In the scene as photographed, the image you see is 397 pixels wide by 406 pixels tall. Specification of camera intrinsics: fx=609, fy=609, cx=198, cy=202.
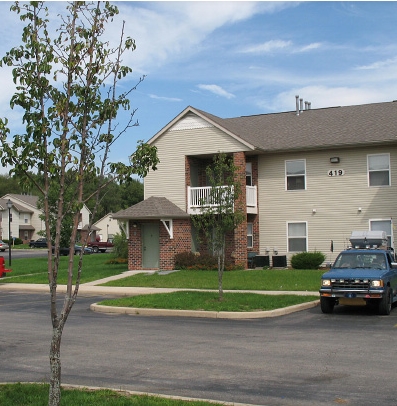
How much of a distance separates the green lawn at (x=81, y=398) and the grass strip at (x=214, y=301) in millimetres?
8552

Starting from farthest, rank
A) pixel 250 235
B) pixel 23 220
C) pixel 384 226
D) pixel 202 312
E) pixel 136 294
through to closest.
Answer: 1. pixel 23 220
2. pixel 250 235
3. pixel 384 226
4. pixel 136 294
5. pixel 202 312

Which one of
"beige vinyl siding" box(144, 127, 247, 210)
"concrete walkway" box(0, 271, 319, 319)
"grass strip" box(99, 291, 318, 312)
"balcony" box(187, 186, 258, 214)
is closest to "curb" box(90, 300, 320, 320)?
"concrete walkway" box(0, 271, 319, 319)

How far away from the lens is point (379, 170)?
87.5 ft

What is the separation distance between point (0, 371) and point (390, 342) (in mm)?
6760

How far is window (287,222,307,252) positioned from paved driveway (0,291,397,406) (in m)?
12.9

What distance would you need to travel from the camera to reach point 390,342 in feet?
36.4

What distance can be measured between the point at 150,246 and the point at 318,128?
32.2ft

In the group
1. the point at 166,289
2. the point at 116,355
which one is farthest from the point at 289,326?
the point at 166,289

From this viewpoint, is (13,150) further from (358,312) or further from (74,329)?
(358,312)

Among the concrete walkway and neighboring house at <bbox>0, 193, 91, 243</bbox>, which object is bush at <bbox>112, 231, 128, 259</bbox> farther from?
neighboring house at <bbox>0, 193, 91, 243</bbox>

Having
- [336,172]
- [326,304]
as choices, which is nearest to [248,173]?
[336,172]

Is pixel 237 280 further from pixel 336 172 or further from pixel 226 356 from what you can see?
pixel 226 356

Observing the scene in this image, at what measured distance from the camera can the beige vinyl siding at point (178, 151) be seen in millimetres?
28234

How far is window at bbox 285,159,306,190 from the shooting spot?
28211 mm
